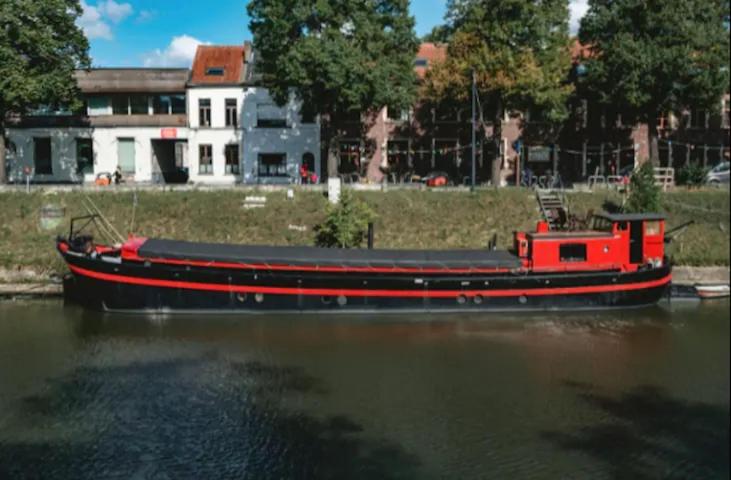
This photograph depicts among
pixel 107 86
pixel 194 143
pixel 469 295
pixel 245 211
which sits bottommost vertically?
pixel 469 295

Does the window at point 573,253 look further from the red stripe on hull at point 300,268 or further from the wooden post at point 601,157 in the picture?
the wooden post at point 601,157

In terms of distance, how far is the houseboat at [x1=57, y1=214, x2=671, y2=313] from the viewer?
98.8ft

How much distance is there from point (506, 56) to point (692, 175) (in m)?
15.3

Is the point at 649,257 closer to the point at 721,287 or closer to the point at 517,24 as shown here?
the point at 721,287

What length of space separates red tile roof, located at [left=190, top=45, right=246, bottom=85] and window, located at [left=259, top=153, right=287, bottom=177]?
6.15 metres

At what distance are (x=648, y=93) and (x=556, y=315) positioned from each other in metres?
21.7

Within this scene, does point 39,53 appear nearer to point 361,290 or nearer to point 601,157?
point 361,290

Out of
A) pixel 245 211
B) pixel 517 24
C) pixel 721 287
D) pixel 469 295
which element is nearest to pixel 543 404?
pixel 469 295

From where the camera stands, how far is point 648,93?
44.9m

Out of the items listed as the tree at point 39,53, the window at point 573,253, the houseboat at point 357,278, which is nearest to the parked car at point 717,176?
the houseboat at point 357,278

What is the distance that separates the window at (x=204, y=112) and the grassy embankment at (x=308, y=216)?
44.3ft

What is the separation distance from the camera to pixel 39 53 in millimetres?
35594

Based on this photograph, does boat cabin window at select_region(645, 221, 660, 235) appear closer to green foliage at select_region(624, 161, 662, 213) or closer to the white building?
green foliage at select_region(624, 161, 662, 213)

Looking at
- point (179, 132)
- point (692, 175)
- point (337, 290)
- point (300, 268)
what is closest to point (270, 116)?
point (179, 132)
